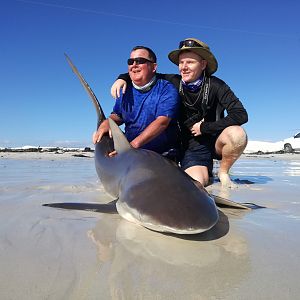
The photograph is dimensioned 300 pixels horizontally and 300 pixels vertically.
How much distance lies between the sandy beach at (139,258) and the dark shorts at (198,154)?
1.97 m

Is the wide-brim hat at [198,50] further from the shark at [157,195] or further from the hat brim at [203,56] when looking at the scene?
the shark at [157,195]

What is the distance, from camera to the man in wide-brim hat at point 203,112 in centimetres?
432

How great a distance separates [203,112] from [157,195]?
8.44 feet

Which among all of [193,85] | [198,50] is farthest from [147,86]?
[198,50]

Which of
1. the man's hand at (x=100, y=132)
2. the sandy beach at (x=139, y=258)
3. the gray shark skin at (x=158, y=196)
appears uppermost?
the man's hand at (x=100, y=132)

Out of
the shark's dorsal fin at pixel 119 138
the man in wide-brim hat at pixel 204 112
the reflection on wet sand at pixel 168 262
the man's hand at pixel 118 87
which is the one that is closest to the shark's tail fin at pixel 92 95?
the man's hand at pixel 118 87

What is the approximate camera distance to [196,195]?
209 centimetres

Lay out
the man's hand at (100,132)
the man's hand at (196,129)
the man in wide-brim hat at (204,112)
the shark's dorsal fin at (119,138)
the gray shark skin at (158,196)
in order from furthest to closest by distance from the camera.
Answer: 1. the man's hand at (196,129)
2. the man in wide-brim hat at (204,112)
3. the man's hand at (100,132)
4. the shark's dorsal fin at (119,138)
5. the gray shark skin at (158,196)

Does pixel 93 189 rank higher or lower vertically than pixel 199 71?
lower

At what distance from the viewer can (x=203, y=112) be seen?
4473mm

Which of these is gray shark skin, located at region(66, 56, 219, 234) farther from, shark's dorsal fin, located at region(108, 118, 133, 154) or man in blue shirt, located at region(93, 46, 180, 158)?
man in blue shirt, located at region(93, 46, 180, 158)

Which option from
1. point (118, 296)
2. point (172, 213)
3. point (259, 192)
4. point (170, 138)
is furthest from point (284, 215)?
point (170, 138)

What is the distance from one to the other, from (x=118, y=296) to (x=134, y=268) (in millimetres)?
260

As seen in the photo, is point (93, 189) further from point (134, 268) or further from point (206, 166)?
point (134, 268)
